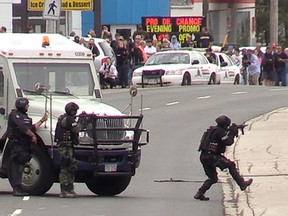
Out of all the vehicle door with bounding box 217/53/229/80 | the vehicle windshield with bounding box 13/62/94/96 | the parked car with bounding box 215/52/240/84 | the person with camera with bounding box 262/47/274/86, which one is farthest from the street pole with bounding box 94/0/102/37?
the vehicle windshield with bounding box 13/62/94/96

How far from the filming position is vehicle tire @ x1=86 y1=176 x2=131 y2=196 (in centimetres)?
1784

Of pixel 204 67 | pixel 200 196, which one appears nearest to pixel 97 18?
pixel 204 67

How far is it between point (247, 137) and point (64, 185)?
408 inches

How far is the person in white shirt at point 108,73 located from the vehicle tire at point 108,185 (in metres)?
18.4

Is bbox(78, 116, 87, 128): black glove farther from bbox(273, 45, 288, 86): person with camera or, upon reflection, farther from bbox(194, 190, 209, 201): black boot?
bbox(273, 45, 288, 86): person with camera

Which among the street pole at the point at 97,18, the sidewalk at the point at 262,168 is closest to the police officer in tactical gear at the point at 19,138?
the sidewalk at the point at 262,168

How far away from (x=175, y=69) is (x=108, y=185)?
2187 centimetres

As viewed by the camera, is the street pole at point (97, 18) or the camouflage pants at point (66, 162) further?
the street pole at point (97, 18)

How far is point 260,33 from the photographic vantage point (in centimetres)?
9156

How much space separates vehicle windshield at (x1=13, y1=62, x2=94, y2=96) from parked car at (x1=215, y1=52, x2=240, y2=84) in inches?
992

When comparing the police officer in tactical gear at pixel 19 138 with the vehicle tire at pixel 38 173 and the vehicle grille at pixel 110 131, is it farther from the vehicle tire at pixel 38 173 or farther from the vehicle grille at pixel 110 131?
the vehicle grille at pixel 110 131

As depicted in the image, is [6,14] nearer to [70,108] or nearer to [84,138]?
[84,138]

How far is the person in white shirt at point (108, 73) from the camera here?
36.5 meters

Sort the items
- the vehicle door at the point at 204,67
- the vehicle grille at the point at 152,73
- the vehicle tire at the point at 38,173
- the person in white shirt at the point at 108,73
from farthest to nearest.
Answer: the vehicle door at the point at 204,67 < the vehicle grille at the point at 152,73 < the person in white shirt at the point at 108,73 < the vehicle tire at the point at 38,173
